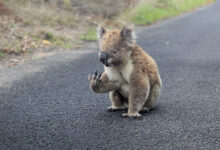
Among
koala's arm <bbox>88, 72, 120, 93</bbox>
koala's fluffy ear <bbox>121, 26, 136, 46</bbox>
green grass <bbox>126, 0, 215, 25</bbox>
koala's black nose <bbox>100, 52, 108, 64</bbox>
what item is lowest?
koala's arm <bbox>88, 72, 120, 93</bbox>

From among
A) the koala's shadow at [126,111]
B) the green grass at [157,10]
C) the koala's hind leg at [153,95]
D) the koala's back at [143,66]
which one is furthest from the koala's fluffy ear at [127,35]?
the green grass at [157,10]

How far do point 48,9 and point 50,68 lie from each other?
5.14 metres

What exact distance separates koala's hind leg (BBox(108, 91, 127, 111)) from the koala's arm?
0.72ft

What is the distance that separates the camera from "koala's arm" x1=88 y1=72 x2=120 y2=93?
4.54 m

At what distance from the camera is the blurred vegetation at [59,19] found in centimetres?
977

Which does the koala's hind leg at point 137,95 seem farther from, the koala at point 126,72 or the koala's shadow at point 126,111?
the koala's shadow at point 126,111

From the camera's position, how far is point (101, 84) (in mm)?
4621

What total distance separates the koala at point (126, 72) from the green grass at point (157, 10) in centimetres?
1056

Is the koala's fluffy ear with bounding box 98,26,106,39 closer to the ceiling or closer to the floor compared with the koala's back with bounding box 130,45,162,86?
closer to the ceiling

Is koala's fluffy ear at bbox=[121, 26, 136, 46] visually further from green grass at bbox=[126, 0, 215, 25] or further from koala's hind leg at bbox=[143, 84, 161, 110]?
green grass at bbox=[126, 0, 215, 25]

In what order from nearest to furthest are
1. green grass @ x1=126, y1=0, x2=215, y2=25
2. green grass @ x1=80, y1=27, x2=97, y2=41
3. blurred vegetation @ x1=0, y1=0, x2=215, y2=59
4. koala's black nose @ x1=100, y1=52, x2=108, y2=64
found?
koala's black nose @ x1=100, y1=52, x2=108, y2=64 → blurred vegetation @ x1=0, y1=0, x2=215, y2=59 → green grass @ x1=80, y1=27, x2=97, y2=41 → green grass @ x1=126, y1=0, x2=215, y2=25

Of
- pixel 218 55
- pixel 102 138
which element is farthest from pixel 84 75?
pixel 218 55

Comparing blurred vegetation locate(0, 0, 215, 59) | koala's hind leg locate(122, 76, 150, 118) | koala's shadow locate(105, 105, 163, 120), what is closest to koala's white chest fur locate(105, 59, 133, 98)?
koala's hind leg locate(122, 76, 150, 118)

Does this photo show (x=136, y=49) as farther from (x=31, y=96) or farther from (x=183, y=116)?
(x=31, y=96)
